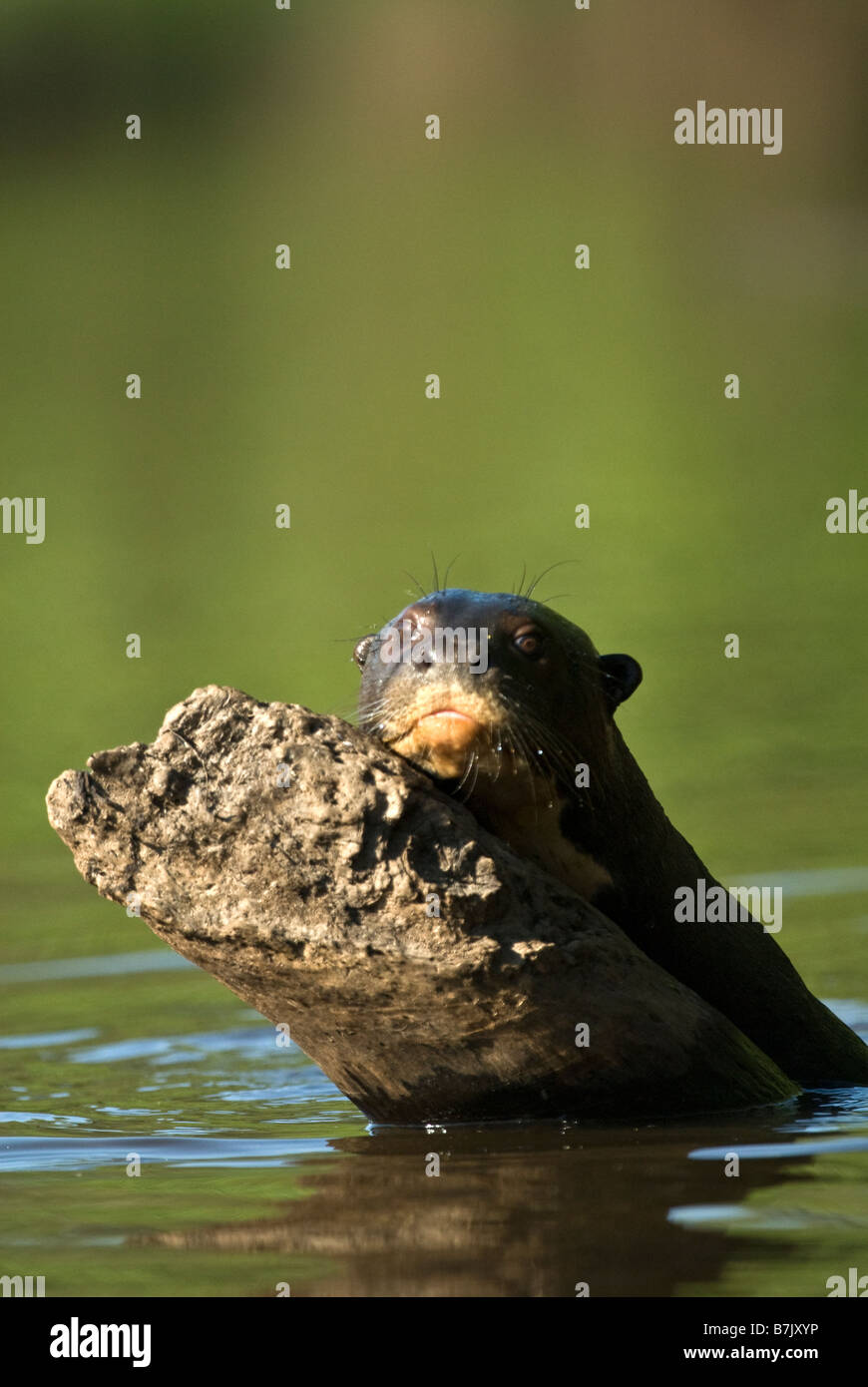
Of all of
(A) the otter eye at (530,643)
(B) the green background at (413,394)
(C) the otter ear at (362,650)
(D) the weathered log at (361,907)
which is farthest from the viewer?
(B) the green background at (413,394)

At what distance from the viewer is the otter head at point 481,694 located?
5.67 m

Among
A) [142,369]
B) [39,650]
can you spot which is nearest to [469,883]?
[39,650]

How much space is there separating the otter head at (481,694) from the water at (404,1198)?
38.1 inches

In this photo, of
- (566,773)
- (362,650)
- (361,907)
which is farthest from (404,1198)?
(362,650)

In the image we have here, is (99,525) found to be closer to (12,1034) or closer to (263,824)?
(12,1034)

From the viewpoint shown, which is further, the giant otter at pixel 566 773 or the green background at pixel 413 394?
the green background at pixel 413 394

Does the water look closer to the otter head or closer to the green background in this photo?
the green background

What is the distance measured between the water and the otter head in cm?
97

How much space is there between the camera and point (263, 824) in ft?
18.2

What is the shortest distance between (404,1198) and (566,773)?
121cm

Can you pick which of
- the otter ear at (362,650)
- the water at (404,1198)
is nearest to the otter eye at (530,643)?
the otter ear at (362,650)

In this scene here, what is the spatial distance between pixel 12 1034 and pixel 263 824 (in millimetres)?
2999

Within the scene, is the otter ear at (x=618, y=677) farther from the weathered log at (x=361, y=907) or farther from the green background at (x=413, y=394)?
the green background at (x=413, y=394)

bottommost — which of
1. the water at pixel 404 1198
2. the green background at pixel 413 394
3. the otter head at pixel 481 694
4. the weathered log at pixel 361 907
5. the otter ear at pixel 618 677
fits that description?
the water at pixel 404 1198
